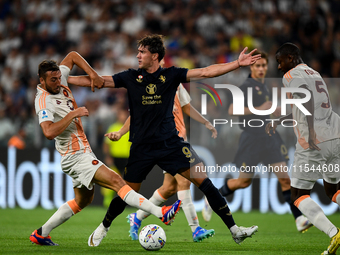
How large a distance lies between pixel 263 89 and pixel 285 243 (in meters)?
2.86

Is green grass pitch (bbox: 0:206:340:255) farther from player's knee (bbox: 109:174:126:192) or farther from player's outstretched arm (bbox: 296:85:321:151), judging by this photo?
player's outstretched arm (bbox: 296:85:321:151)

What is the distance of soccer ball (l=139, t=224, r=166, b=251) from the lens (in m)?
5.62

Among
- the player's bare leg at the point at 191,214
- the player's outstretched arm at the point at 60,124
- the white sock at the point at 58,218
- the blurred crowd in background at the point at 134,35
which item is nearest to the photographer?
the player's outstretched arm at the point at 60,124

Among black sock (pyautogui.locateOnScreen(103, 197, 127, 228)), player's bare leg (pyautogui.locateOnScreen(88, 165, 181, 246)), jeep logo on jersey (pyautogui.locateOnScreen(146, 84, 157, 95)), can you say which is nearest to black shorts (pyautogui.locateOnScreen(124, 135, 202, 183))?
player's bare leg (pyautogui.locateOnScreen(88, 165, 181, 246))

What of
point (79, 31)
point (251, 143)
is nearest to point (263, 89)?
point (251, 143)

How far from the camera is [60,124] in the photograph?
5.63 metres

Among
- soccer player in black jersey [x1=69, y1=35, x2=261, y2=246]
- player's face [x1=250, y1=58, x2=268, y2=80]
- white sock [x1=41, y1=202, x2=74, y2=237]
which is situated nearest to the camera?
soccer player in black jersey [x1=69, y1=35, x2=261, y2=246]

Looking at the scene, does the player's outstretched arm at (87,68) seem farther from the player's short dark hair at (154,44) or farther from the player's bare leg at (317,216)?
the player's bare leg at (317,216)

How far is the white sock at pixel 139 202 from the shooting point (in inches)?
213

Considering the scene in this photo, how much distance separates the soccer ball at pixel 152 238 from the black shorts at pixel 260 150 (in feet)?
10.0

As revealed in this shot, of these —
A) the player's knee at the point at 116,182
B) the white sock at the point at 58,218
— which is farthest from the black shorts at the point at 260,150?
the white sock at the point at 58,218

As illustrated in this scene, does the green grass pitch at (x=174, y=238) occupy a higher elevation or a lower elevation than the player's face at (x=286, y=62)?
lower

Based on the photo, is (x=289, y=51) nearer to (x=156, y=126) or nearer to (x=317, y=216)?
(x=156, y=126)

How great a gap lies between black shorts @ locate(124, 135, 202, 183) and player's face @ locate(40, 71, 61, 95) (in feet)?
3.82
